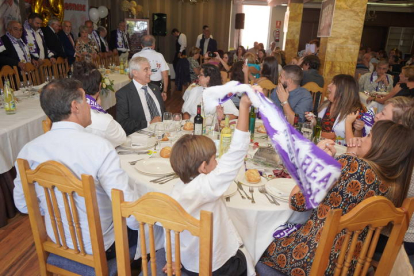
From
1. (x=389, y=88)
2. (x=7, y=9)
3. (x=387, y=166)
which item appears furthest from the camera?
(x=7, y=9)

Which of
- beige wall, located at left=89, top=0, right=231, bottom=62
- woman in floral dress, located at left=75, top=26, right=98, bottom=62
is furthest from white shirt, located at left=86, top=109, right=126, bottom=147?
beige wall, located at left=89, top=0, right=231, bottom=62

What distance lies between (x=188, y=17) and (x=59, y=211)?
11096 millimetres

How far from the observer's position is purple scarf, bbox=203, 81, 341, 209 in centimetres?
103

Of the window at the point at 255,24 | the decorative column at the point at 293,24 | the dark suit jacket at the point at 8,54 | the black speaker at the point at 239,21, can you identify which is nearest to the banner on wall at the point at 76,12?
the dark suit jacket at the point at 8,54

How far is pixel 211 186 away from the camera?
135cm

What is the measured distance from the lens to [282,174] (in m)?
2.02

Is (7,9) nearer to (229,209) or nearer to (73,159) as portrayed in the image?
(73,159)

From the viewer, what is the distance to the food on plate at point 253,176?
6.20 ft

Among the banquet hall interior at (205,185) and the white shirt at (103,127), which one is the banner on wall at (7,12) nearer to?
the banquet hall interior at (205,185)

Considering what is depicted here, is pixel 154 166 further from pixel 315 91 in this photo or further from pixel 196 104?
pixel 315 91

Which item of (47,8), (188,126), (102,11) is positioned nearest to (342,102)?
(188,126)

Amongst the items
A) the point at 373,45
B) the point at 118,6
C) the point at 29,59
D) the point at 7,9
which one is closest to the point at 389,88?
the point at 29,59

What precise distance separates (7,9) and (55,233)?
6408 millimetres

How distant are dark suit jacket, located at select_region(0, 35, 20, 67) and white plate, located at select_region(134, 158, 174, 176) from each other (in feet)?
15.4
